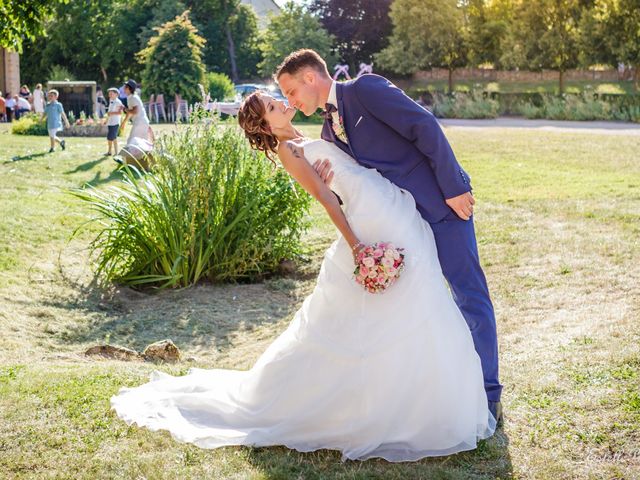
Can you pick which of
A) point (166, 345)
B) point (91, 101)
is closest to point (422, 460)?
point (166, 345)

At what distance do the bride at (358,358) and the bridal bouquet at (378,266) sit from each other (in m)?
0.10

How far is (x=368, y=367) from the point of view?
152 inches

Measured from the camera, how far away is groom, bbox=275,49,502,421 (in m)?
3.99

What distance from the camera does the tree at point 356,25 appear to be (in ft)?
160

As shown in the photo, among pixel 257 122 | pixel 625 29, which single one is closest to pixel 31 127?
pixel 625 29

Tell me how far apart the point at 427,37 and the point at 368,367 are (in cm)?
3835

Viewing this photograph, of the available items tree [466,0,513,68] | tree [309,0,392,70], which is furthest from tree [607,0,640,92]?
tree [309,0,392,70]

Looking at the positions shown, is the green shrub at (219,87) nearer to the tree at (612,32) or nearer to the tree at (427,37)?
the tree at (427,37)

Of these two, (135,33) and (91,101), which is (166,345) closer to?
(91,101)

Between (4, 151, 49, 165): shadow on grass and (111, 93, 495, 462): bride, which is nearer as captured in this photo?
(111, 93, 495, 462): bride

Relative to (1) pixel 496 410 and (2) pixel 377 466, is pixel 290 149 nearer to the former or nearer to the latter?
(2) pixel 377 466

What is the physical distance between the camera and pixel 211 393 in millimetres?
4430

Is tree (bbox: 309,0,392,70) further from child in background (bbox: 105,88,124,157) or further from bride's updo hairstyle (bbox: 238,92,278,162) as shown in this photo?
bride's updo hairstyle (bbox: 238,92,278,162)

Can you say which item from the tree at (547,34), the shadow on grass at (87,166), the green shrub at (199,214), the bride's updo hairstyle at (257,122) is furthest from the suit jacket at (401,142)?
the tree at (547,34)
